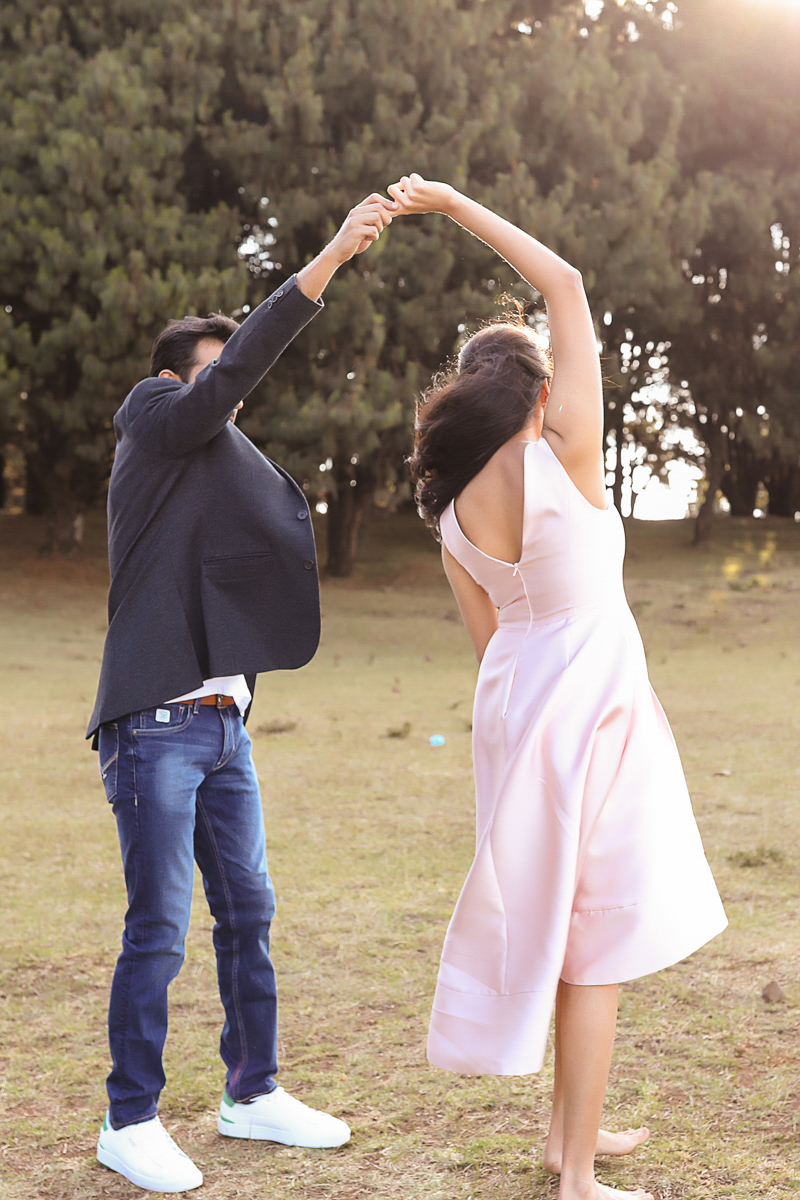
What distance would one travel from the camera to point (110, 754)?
2.73m

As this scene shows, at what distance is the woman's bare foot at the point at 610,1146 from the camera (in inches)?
104

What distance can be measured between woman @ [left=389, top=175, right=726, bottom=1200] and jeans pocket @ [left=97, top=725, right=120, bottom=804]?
34.7 inches

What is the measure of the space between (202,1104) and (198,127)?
17486 millimetres

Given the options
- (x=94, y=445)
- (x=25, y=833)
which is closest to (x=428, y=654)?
(x=94, y=445)

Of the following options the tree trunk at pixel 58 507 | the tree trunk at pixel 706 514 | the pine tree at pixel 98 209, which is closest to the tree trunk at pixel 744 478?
the tree trunk at pixel 706 514

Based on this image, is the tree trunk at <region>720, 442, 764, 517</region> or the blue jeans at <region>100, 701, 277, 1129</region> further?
the tree trunk at <region>720, 442, 764, 517</region>

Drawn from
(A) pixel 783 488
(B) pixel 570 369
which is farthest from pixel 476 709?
(A) pixel 783 488

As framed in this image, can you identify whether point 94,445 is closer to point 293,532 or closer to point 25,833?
point 25,833

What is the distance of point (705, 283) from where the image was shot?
2378 centimetres

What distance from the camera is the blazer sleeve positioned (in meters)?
2.53

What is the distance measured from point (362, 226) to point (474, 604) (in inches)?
34.9

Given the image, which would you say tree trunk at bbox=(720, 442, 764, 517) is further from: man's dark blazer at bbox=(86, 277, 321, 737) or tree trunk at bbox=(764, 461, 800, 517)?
man's dark blazer at bbox=(86, 277, 321, 737)

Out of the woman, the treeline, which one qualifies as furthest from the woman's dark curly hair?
the treeline

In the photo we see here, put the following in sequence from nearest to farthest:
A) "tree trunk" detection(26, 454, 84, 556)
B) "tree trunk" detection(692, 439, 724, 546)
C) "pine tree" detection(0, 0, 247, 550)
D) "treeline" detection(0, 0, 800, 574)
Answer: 1. "pine tree" detection(0, 0, 247, 550)
2. "treeline" detection(0, 0, 800, 574)
3. "tree trunk" detection(26, 454, 84, 556)
4. "tree trunk" detection(692, 439, 724, 546)
